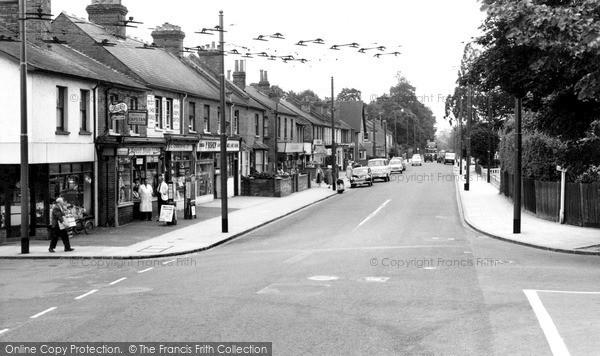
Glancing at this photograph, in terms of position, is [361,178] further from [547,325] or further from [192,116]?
[547,325]

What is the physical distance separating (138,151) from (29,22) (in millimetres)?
6385

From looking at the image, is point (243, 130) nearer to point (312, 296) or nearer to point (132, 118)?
point (132, 118)

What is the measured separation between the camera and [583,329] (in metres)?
10.5

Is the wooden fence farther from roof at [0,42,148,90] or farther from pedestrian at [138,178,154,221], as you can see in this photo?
roof at [0,42,148,90]

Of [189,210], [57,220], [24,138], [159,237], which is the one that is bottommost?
[159,237]

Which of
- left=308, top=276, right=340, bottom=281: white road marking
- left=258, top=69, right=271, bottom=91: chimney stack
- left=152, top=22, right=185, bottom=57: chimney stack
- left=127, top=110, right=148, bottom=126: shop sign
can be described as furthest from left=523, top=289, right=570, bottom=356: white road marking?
left=258, top=69, right=271, bottom=91: chimney stack

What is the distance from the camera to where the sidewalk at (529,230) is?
2122cm

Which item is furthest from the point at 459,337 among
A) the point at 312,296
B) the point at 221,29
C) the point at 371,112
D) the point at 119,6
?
the point at 371,112

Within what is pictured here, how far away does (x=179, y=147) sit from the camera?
33750mm

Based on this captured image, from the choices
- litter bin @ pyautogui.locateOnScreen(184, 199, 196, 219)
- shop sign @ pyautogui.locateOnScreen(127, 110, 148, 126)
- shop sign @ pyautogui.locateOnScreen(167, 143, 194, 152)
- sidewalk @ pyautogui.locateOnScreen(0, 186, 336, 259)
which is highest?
shop sign @ pyautogui.locateOnScreen(127, 110, 148, 126)

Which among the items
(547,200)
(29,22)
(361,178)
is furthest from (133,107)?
(361,178)

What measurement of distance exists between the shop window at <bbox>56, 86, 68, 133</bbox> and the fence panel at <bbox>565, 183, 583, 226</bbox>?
19.0 m

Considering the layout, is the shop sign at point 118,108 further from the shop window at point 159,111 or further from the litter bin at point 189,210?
the shop window at point 159,111

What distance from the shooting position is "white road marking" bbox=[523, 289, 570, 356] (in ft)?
30.7
